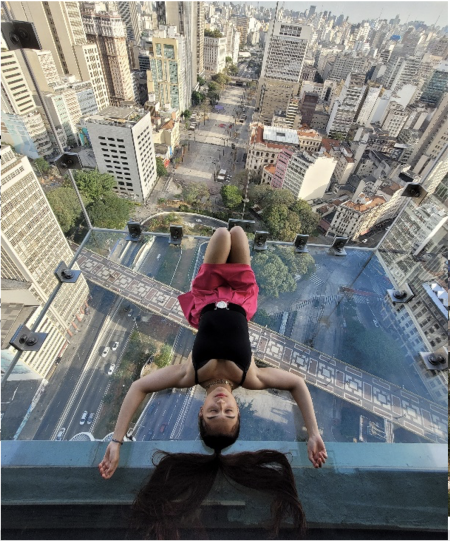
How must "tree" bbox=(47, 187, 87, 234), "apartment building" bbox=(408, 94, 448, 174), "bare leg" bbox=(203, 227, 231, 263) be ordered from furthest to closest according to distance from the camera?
"apartment building" bbox=(408, 94, 448, 174) < "tree" bbox=(47, 187, 87, 234) < "bare leg" bbox=(203, 227, 231, 263)

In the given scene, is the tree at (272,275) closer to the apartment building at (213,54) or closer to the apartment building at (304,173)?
the apartment building at (304,173)

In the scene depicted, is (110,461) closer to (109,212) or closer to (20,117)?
(109,212)

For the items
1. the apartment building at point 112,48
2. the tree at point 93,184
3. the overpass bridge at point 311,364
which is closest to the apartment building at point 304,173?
the tree at point 93,184

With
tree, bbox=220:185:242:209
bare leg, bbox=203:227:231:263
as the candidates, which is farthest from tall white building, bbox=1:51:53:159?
bare leg, bbox=203:227:231:263

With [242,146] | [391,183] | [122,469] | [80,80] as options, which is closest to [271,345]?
[122,469]

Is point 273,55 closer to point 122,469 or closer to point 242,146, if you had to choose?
point 242,146

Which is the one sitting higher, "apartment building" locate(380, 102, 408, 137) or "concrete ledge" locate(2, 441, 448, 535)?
"concrete ledge" locate(2, 441, 448, 535)

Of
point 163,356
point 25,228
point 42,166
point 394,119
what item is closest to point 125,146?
point 42,166

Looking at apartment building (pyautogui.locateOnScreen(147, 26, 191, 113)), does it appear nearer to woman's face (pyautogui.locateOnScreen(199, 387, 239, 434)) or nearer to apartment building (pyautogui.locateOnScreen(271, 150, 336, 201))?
apartment building (pyautogui.locateOnScreen(271, 150, 336, 201))
